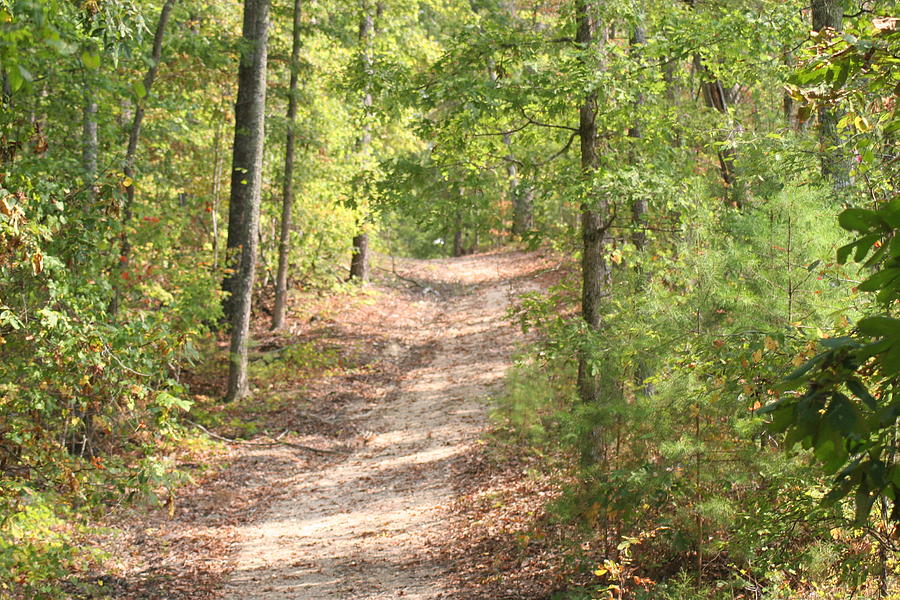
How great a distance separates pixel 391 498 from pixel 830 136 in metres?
6.41

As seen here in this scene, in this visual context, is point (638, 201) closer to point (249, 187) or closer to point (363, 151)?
point (249, 187)

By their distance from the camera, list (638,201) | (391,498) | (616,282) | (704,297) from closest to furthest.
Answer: (704,297), (616,282), (638,201), (391,498)

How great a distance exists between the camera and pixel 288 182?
14.9m

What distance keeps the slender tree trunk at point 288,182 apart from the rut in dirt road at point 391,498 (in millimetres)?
2629

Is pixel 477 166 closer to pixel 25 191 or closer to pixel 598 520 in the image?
pixel 598 520

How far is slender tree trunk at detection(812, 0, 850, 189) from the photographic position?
17.9ft

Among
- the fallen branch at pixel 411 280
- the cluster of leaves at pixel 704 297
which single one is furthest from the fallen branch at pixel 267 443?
the fallen branch at pixel 411 280

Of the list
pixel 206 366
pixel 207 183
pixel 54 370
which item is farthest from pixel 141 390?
pixel 207 183

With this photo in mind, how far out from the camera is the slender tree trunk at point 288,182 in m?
14.2

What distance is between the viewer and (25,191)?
16.0 feet

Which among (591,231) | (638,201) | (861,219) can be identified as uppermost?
(638,201)

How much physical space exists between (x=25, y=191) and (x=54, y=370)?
1334 mm

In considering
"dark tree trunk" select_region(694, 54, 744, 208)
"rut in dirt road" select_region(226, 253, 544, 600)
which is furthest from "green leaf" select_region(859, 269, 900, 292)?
"rut in dirt road" select_region(226, 253, 544, 600)

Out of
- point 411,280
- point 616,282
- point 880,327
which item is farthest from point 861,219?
point 411,280
